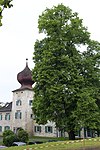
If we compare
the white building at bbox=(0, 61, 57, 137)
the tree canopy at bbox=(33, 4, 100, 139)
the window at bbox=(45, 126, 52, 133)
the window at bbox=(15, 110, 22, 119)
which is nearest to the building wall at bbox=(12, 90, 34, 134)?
the white building at bbox=(0, 61, 57, 137)

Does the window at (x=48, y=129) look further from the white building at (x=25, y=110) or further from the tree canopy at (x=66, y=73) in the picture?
the tree canopy at (x=66, y=73)

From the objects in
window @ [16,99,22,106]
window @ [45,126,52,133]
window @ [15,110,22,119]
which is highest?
window @ [16,99,22,106]

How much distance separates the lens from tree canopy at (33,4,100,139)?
115 ft

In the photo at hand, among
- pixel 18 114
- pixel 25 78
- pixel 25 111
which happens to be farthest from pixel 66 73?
pixel 18 114

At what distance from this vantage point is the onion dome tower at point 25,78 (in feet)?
219

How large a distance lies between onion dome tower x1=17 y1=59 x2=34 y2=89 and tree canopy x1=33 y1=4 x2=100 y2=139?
88.7 ft

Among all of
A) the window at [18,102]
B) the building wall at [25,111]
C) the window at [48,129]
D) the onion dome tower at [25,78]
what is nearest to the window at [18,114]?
the building wall at [25,111]

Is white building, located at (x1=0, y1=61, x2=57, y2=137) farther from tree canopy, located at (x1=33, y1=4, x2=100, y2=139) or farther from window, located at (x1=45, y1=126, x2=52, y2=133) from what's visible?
tree canopy, located at (x1=33, y1=4, x2=100, y2=139)

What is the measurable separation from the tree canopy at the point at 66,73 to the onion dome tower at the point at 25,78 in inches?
1064

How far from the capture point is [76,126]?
3412 cm

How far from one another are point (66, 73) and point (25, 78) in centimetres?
3154

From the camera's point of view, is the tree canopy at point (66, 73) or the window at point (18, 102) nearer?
the tree canopy at point (66, 73)

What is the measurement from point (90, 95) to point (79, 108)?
2344mm

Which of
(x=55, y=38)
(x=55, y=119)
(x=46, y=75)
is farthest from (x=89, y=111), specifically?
(x=55, y=38)
